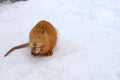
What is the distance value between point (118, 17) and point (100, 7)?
44cm

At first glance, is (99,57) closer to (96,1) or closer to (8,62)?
(8,62)

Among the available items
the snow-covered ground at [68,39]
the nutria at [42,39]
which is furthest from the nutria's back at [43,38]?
the snow-covered ground at [68,39]

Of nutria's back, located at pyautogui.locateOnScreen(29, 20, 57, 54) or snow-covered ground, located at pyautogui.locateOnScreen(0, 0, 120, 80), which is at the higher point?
nutria's back, located at pyautogui.locateOnScreen(29, 20, 57, 54)

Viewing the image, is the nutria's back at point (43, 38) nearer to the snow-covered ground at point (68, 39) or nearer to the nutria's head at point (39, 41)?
the nutria's head at point (39, 41)

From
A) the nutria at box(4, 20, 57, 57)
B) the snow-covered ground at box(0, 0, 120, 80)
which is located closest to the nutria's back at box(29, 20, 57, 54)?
the nutria at box(4, 20, 57, 57)

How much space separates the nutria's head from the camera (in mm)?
3143

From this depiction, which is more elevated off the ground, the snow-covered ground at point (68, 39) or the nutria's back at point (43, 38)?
the nutria's back at point (43, 38)

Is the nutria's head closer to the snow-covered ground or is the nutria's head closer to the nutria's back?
the nutria's back

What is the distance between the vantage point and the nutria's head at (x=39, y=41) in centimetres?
314

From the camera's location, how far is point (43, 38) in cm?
316

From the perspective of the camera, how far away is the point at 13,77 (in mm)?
3045

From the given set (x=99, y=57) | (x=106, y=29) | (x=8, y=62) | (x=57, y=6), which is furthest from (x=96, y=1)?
(x=8, y=62)

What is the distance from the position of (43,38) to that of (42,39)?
16 millimetres

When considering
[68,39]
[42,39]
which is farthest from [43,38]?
[68,39]
